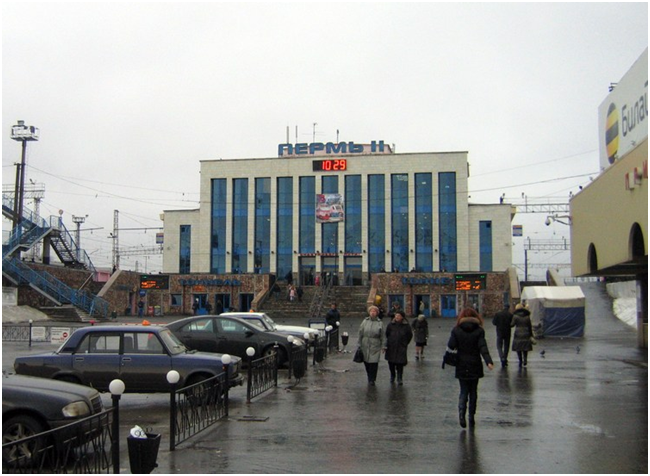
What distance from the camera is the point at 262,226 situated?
64062mm

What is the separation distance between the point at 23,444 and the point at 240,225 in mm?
57445

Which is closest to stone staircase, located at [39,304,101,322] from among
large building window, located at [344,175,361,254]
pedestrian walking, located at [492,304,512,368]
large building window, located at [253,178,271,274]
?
large building window, located at [253,178,271,274]

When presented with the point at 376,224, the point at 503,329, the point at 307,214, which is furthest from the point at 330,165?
the point at 503,329

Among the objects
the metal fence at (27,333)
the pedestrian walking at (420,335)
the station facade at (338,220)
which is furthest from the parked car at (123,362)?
the station facade at (338,220)

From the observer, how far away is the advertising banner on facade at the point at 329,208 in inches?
2463

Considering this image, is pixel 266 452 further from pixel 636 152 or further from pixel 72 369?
pixel 636 152

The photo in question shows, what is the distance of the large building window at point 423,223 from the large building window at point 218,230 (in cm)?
1751

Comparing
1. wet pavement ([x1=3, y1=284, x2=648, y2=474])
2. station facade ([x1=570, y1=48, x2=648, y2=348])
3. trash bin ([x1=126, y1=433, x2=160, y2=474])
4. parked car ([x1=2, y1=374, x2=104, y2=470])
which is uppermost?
station facade ([x1=570, y1=48, x2=648, y2=348])

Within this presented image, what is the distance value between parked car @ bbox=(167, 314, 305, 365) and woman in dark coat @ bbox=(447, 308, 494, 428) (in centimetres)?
798

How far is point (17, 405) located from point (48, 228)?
4340 centimetres

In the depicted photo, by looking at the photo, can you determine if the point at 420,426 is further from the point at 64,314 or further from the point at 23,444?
the point at 64,314

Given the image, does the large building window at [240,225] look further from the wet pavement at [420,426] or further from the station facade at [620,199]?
the wet pavement at [420,426]

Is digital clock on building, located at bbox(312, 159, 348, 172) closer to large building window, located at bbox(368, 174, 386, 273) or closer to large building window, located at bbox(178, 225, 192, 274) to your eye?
large building window, located at bbox(368, 174, 386, 273)

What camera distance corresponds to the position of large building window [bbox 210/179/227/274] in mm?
64250
